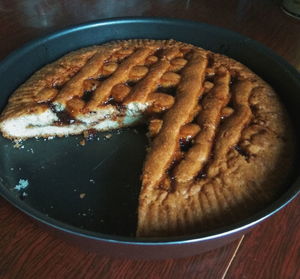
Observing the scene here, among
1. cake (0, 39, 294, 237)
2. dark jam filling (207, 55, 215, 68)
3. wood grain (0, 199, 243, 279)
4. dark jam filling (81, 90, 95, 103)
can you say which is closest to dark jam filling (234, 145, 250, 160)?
cake (0, 39, 294, 237)

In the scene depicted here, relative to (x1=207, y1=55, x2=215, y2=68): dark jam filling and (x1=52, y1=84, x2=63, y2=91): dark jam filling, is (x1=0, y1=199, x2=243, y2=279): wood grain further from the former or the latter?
(x1=207, y1=55, x2=215, y2=68): dark jam filling

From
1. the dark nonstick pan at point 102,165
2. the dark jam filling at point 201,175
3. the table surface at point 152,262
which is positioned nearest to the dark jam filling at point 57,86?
the dark nonstick pan at point 102,165

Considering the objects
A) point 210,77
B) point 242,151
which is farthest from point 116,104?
point 242,151

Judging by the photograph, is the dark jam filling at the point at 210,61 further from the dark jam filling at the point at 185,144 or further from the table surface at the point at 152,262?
the table surface at the point at 152,262

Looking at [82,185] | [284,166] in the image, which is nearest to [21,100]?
[82,185]

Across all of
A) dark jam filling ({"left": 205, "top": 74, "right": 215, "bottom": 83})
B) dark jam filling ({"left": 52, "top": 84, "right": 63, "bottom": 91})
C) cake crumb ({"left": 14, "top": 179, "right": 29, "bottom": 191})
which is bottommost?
cake crumb ({"left": 14, "top": 179, "right": 29, "bottom": 191})
